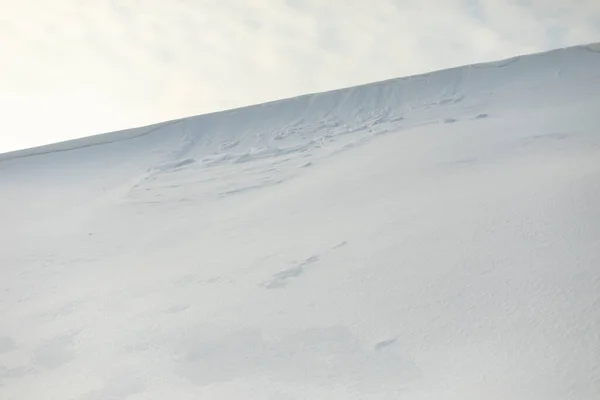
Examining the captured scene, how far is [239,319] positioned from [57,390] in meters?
0.44

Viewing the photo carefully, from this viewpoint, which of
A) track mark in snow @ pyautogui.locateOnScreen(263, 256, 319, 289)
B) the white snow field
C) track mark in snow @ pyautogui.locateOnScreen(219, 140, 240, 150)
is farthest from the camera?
track mark in snow @ pyautogui.locateOnScreen(219, 140, 240, 150)

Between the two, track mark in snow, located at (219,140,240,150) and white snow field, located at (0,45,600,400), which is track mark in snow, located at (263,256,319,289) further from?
track mark in snow, located at (219,140,240,150)

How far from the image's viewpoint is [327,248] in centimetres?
188

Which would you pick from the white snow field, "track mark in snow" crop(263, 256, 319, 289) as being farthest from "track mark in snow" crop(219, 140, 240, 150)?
"track mark in snow" crop(263, 256, 319, 289)

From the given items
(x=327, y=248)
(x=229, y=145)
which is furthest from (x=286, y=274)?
(x=229, y=145)

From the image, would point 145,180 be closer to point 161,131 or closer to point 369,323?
point 161,131

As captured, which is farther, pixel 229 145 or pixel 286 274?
pixel 229 145

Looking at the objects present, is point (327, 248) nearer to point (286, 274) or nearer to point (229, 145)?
point (286, 274)

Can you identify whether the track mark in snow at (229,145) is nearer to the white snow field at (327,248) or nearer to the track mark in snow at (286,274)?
the white snow field at (327,248)

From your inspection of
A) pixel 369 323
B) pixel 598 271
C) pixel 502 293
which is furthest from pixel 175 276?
pixel 598 271

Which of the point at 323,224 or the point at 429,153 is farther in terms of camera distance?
the point at 429,153

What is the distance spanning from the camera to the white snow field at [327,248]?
1.35 metres

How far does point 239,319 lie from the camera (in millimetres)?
1604

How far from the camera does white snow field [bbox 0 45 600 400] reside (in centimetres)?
135
